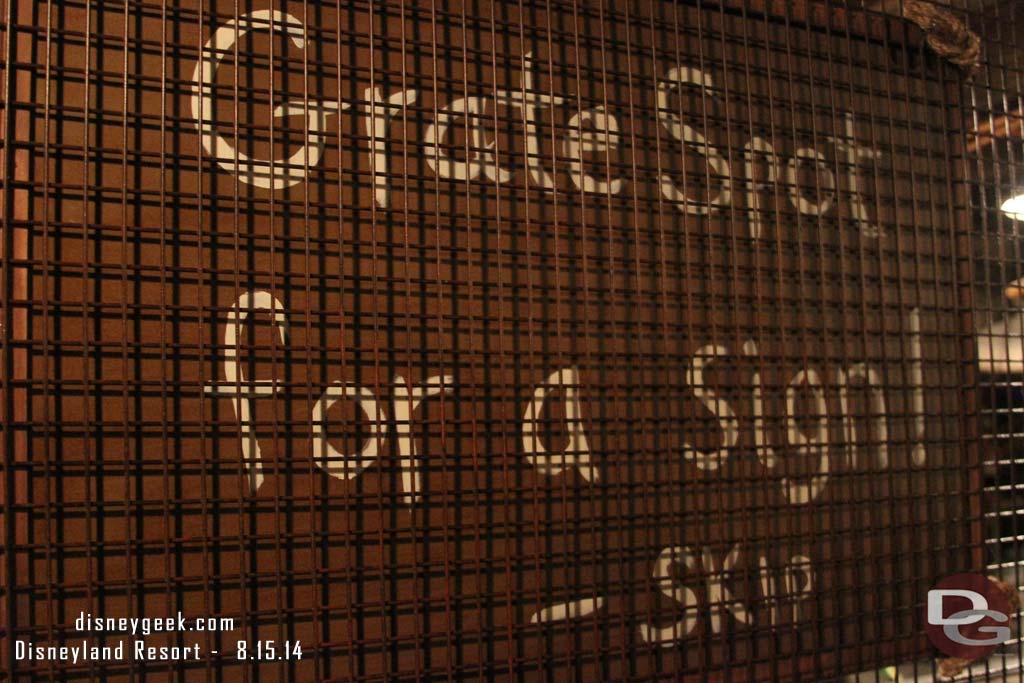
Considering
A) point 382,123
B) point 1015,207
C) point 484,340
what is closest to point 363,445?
point 484,340

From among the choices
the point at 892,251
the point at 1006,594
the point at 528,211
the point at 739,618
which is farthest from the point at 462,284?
the point at 1006,594

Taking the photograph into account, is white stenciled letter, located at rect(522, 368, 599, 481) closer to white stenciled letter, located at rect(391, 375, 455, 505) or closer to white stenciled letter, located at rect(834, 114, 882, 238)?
white stenciled letter, located at rect(391, 375, 455, 505)

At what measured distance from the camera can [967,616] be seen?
129 cm

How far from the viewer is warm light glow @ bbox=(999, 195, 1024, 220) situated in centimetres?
142

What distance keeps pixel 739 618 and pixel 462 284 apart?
0.67 m

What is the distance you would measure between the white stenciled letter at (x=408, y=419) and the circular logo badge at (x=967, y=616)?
93 cm

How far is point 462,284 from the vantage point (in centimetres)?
102

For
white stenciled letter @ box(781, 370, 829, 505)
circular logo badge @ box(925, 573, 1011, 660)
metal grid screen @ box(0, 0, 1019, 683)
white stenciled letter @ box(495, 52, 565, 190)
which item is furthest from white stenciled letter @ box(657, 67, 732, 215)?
circular logo badge @ box(925, 573, 1011, 660)

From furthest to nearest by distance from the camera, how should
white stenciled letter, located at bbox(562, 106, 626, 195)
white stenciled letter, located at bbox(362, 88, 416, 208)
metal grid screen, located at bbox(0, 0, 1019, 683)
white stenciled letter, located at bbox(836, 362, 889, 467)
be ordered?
white stenciled letter, located at bbox(836, 362, 889, 467)
white stenciled letter, located at bbox(562, 106, 626, 195)
white stenciled letter, located at bbox(362, 88, 416, 208)
metal grid screen, located at bbox(0, 0, 1019, 683)

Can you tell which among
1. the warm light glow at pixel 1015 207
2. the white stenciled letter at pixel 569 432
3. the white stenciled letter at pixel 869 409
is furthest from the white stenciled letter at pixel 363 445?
the warm light glow at pixel 1015 207

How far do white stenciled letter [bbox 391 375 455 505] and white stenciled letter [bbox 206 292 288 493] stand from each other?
0.54 feet

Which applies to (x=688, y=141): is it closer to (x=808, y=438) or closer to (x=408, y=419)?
(x=808, y=438)

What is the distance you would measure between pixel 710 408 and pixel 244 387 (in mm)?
676

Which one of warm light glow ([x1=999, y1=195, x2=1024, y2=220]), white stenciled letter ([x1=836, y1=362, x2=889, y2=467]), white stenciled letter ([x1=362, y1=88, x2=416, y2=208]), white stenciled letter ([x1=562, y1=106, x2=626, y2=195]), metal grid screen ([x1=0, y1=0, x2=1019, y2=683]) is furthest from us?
warm light glow ([x1=999, y1=195, x2=1024, y2=220])
